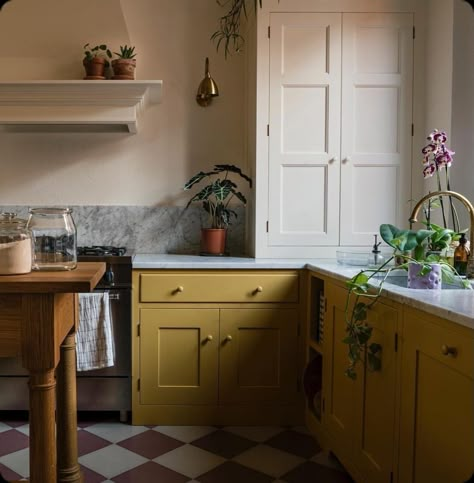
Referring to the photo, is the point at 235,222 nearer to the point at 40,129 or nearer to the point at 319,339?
the point at 319,339

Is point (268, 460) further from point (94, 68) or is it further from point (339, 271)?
point (94, 68)

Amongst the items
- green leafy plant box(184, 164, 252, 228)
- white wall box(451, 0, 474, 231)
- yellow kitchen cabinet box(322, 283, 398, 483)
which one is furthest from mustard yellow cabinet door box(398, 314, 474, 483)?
green leafy plant box(184, 164, 252, 228)

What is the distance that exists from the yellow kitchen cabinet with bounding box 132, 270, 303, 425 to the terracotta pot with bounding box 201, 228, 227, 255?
0.39 m

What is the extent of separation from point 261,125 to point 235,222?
2.27 ft

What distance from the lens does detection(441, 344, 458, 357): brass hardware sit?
1388 millimetres

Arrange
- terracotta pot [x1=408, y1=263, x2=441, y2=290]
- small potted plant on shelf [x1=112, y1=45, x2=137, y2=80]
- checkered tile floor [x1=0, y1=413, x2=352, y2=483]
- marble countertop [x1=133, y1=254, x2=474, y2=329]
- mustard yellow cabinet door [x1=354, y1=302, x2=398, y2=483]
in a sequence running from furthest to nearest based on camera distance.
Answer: small potted plant on shelf [x1=112, y1=45, x2=137, y2=80] → checkered tile floor [x1=0, y1=413, x2=352, y2=483] → terracotta pot [x1=408, y1=263, x2=441, y2=290] → mustard yellow cabinet door [x1=354, y1=302, x2=398, y2=483] → marble countertop [x1=133, y1=254, x2=474, y2=329]

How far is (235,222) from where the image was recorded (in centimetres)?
347

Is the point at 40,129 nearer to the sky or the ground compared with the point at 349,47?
nearer to the ground

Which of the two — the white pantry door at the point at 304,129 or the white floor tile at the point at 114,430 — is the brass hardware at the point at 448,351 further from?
the white floor tile at the point at 114,430

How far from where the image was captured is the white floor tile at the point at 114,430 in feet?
8.95

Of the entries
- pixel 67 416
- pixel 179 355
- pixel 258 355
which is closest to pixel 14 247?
pixel 67 416

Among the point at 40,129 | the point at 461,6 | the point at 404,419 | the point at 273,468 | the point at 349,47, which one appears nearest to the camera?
the point at 404,419

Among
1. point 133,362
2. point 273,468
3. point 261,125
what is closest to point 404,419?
point 273,468

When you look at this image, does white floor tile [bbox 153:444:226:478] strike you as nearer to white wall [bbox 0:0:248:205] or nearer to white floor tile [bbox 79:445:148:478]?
white floor tile [bbox 79:445:148:478]
